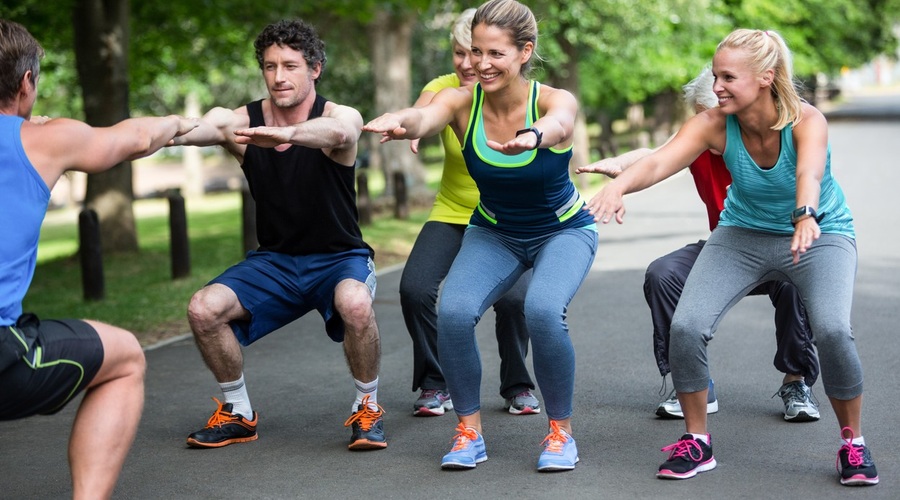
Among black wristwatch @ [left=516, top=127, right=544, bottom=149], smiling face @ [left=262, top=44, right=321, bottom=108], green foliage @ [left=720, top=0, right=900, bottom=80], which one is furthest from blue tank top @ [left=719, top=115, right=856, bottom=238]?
green foliage @ [left=720, top=0, right=900, bottom=80]

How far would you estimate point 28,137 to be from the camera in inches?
151

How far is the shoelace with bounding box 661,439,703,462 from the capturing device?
484 cm

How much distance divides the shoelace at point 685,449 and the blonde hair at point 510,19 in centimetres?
189

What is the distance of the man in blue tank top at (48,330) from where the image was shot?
378cm

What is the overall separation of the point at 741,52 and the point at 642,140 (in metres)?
32.1

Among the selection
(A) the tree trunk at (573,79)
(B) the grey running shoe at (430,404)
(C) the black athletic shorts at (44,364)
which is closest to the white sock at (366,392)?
(B) the grey running shoe at (430,404)

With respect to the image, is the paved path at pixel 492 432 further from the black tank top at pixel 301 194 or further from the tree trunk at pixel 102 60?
the tree trunk at pixel 102 60

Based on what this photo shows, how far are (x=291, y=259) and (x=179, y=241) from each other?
22.6 feet

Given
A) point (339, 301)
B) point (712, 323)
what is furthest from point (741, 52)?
point (339, 301)

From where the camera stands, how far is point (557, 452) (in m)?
4.98

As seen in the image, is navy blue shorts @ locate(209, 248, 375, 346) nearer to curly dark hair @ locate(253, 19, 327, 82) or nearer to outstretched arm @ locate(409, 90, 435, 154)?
outstretched arm @ locate(409, 90, 435, 154)

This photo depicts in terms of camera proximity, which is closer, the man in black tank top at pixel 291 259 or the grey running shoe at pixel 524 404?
the man in black tank top at pixel 291 259

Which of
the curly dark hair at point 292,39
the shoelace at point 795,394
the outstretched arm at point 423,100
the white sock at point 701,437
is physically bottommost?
the shoelace at point 795,394

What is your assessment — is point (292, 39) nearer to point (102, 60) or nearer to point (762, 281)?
point (762, 281)
